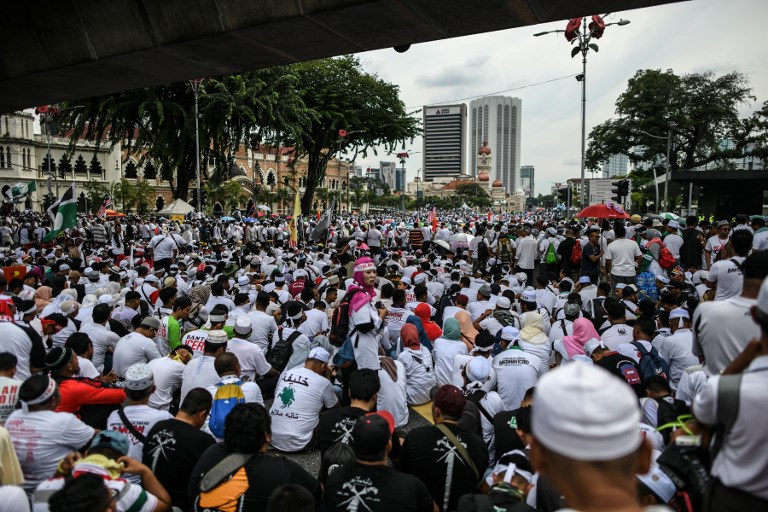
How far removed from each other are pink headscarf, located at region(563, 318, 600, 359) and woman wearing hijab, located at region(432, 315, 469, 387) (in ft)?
4.22

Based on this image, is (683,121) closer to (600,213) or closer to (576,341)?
(600,213)

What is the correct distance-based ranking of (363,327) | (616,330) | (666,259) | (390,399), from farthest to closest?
(666,259)
(616,330)
(390,399)
(363,327)

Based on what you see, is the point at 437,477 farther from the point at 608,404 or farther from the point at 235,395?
the point at 608,404

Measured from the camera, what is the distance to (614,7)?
527cm

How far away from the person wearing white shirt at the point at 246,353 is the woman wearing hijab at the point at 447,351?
2.19m

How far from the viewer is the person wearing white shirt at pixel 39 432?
3482 millimetres

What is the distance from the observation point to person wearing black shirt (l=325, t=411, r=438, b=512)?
122 inches

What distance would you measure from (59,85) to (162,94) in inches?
1007

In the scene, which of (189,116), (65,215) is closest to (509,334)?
(65,215)

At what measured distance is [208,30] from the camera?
610 cm

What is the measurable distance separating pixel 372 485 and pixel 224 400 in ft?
6.58

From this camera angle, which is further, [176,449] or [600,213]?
[600,213]

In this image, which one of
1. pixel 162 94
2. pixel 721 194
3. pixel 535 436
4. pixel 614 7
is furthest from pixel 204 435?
pixel 721 194

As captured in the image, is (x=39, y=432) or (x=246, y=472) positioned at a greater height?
(x=39, y=432)
